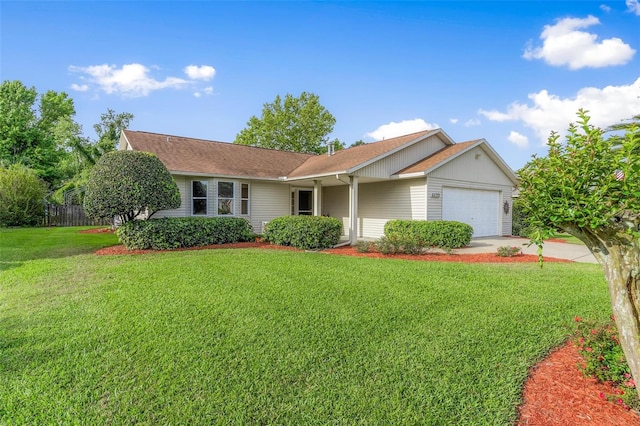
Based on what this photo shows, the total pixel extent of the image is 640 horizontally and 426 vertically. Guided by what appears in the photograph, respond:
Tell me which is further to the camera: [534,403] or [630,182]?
[534,403]

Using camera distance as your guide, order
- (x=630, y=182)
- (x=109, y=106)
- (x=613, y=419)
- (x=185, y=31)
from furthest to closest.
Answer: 1. (x=109, y=106)
2. (x=185, y=31)
3. (x=613, y=419)
4. (x=630, y=182)

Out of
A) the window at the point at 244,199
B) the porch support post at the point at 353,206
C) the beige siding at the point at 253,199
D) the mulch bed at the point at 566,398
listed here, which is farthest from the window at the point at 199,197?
the mulch bed at the point at 566,398

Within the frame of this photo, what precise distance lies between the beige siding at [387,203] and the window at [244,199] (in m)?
5.22

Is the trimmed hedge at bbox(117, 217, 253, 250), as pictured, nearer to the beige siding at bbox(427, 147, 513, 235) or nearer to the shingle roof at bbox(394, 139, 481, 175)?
the shingle roof at bbox(394, 139, 481, 175)

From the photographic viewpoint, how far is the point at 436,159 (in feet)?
43.8

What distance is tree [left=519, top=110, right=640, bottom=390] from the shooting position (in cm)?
222

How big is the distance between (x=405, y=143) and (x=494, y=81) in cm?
501

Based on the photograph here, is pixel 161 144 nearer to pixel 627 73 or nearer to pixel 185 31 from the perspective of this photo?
pixel 185 31

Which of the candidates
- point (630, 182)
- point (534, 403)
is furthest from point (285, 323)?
point (630, 182)

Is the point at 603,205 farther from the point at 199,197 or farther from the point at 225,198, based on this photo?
the point at 199,197

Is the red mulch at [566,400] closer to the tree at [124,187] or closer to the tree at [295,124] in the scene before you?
the tree at [124,187]

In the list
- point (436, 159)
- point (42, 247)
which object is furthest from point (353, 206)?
point (42, 247)

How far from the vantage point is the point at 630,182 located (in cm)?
214

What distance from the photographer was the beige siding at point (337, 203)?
630 inches
